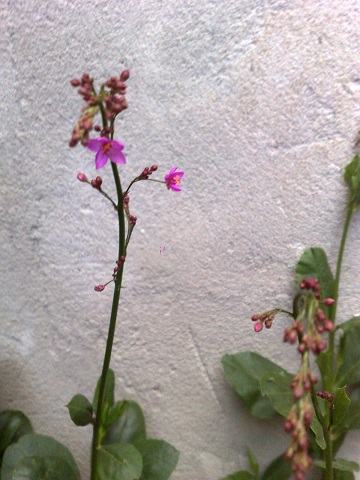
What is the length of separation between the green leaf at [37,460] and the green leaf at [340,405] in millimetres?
423

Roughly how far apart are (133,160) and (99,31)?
0.22 metres

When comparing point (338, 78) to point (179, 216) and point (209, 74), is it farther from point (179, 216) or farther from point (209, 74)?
point (179, 216)

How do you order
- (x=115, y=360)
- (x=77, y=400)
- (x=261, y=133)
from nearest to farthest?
(x=77, y=400) → (x=261, y=133) → (x=115, y=360)

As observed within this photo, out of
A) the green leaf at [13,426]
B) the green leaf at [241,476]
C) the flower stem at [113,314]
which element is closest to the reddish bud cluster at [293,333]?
the flower stem at [113,314]

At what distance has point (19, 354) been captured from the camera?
1013 millimetres

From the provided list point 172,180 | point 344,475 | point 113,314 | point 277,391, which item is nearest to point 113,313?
point 113,314

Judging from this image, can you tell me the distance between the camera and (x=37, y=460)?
31.9 inches

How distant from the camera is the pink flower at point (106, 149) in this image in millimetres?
554

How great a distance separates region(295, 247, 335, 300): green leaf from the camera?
89cm

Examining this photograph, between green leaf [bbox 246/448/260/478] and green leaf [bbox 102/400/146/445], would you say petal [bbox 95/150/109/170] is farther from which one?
green leaf [bbox 246/448/260/478]

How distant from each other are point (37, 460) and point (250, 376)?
14.6 inches

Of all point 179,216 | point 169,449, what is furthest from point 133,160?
point 169,449

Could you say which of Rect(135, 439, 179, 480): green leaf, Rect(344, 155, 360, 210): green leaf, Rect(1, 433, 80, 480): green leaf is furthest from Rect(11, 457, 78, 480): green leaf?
Rect(344, 155, 360, 210): green leaf

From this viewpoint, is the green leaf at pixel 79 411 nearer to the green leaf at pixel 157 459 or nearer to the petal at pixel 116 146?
the green leaf at pixel 157 459
